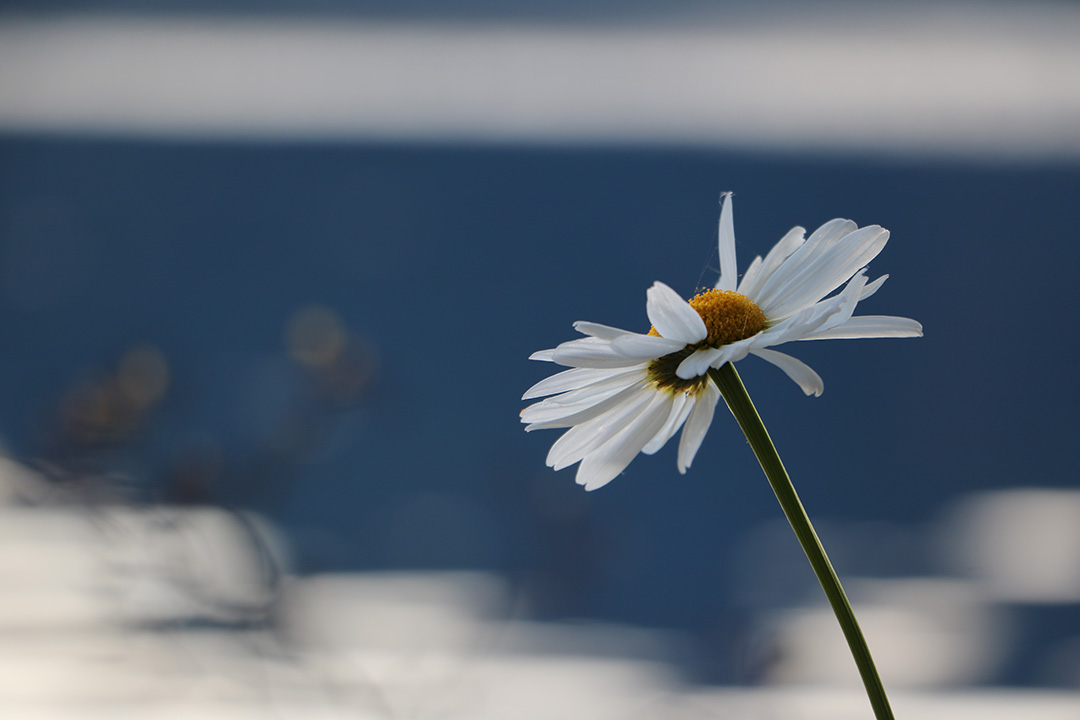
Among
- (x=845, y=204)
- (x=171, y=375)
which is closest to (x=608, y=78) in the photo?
(x=845, y=204)

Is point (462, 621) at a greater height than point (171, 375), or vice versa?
point (171, 375)

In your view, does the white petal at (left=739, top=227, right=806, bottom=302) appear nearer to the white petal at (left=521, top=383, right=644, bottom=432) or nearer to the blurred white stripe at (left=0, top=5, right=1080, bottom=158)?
the white petal at (left=521, top=383, right=644, bottom=432)

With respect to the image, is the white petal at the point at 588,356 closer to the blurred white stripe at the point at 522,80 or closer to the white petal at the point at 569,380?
the white petal at the point at 569,380

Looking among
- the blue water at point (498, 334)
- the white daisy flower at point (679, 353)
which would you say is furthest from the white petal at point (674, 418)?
the blue water at point (498, 334)

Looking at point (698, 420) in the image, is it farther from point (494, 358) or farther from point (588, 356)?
point (494, 358)

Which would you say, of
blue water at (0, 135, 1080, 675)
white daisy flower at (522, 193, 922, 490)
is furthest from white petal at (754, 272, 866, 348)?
blue water at (0, 135, 1080, 675)

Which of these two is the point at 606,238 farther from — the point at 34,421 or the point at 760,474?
the point at 34,421

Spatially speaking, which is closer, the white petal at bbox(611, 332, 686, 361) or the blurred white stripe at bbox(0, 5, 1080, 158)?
the white petal at bbox(611, 332, 686, 361)
